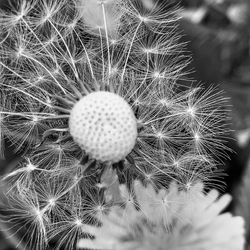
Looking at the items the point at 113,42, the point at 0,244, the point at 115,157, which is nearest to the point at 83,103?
the point at 115,157

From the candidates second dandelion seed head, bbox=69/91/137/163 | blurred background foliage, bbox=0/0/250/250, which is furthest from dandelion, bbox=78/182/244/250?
blurred background foliage, bbox=0/0/250/250

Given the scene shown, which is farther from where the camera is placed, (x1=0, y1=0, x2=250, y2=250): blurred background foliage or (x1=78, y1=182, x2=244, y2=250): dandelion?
(x1=0, y1=0, x2=250, y2=250): blurred background foliage

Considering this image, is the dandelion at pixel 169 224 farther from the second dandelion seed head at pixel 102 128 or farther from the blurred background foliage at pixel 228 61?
the blurred background foliage at pixel 228 61

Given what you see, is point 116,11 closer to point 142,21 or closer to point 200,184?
point 142,21

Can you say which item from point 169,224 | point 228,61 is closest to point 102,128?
point 169,224

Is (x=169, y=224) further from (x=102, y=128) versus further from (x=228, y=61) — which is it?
(x=228, y=61)

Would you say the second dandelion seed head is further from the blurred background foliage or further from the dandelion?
the blurred background foliage

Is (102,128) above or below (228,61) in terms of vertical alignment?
above
